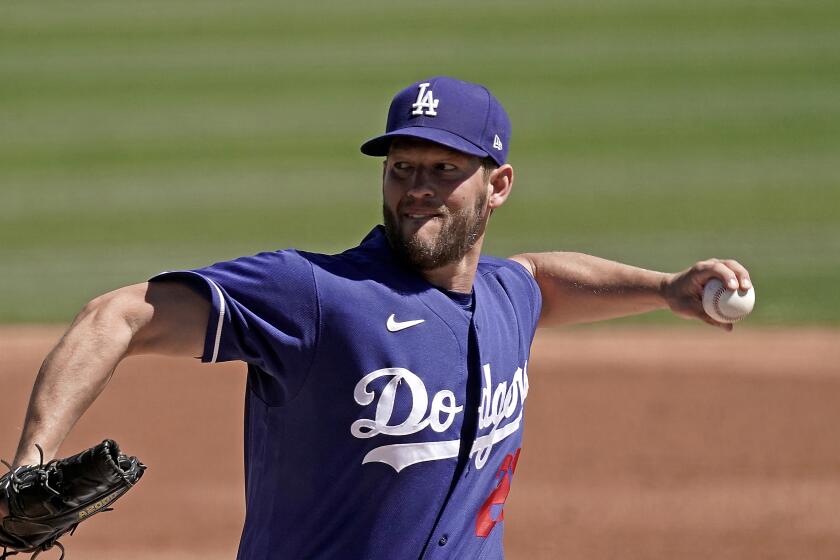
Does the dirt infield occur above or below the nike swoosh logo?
below

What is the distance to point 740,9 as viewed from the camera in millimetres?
14500

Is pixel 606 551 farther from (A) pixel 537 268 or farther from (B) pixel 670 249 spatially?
(B) pixel 670 249

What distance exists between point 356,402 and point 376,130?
10203 mm

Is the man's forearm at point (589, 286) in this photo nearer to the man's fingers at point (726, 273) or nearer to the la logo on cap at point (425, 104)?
the man's fingers at point (726, 273)

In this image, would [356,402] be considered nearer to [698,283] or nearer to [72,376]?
[72,376]

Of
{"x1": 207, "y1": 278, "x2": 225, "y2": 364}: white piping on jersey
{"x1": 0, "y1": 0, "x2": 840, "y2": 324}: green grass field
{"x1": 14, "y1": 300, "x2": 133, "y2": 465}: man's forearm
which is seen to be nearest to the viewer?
{"x1": 14, "y1": 300, "x2": 133, "y2": 465}: man's forearm

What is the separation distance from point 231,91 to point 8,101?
2.46 meters

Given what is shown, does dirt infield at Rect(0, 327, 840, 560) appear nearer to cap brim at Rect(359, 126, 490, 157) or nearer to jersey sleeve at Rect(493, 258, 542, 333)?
jersey sleeve at Rect(493, 258, 542, 333)

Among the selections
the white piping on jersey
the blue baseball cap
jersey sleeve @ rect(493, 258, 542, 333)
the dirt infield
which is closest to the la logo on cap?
the blue baseball cap

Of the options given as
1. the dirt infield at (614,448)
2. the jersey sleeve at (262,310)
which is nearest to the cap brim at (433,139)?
the jersey sleeve at (262,310)

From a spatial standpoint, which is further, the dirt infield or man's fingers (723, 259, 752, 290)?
the dirt infield

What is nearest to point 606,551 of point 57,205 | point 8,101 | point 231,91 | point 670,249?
point 670,249

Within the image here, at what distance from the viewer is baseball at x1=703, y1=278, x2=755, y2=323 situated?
9.61ft

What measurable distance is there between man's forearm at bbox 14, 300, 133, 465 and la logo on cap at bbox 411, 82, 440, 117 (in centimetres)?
88
